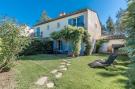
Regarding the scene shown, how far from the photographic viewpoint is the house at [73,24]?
98.9 ft

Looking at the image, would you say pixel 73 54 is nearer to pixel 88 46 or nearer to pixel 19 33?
A: pixel 88 46

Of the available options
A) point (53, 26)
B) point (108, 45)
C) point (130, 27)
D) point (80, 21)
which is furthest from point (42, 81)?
point (53, 26)

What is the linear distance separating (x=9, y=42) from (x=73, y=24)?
18722 millimetres

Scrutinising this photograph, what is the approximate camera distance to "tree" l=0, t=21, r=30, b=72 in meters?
13.1

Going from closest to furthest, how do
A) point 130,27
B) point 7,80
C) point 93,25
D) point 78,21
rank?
point 130,27
point 7,80
point 78,21
point 93,25

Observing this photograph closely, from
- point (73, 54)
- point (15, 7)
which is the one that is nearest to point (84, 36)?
point (73, 54)

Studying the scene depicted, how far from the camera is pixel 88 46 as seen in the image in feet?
84.9

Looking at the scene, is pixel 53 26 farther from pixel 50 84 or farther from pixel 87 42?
pixel 50 84

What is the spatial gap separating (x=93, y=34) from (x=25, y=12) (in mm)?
19212

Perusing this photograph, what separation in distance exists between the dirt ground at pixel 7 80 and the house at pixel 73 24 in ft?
48.6

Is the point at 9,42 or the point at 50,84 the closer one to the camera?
the point at 50,84

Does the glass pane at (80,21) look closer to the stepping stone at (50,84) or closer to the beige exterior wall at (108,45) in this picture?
the beige exterior wall at (108,45)

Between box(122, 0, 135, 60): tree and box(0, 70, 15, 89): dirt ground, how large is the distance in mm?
6759

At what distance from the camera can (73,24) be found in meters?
31.3
